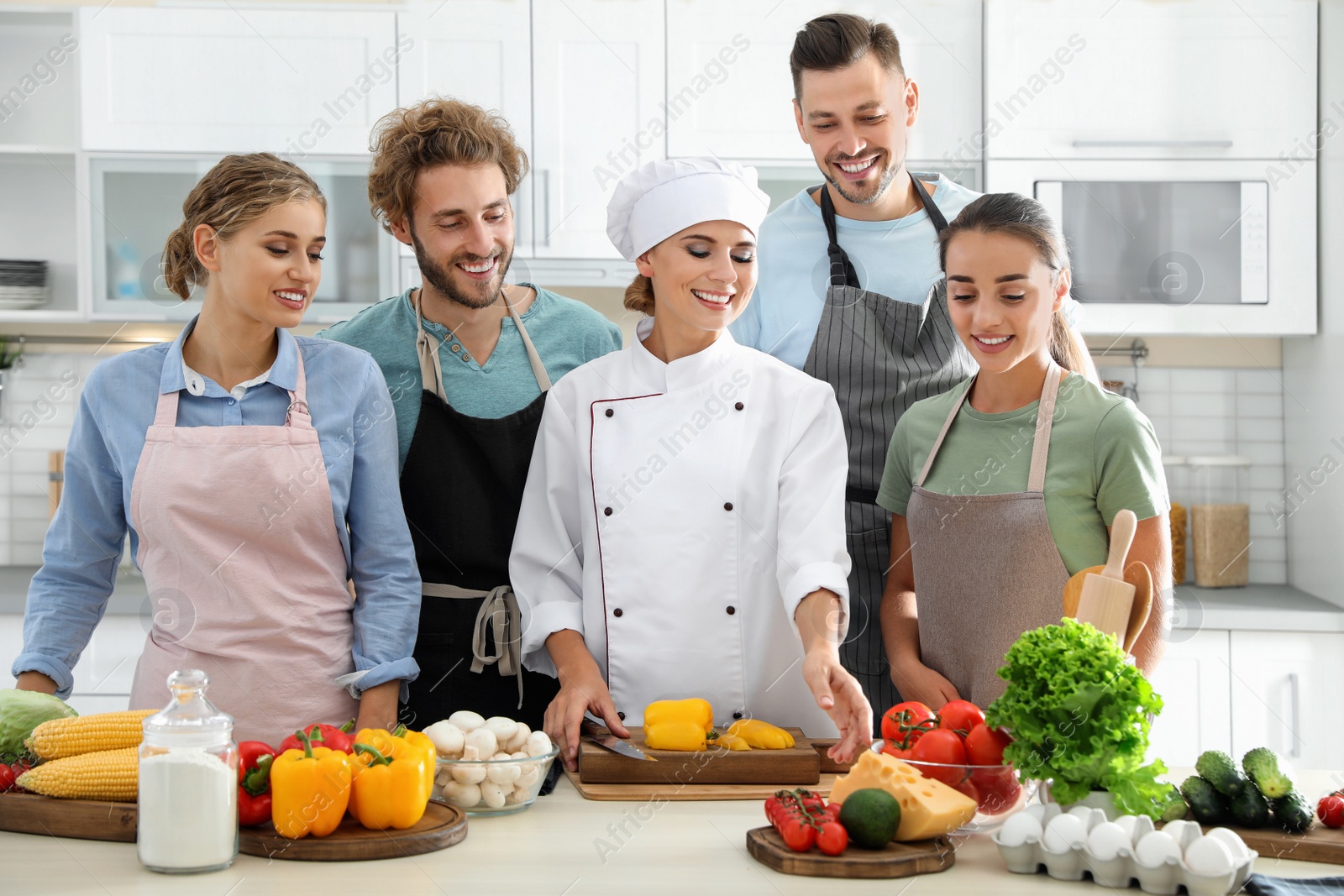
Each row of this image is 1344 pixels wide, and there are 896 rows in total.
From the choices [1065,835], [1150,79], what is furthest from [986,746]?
[1150,79]

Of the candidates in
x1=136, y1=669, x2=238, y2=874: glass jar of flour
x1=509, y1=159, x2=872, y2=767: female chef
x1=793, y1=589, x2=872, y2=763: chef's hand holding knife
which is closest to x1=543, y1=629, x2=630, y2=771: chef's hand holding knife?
x1=509, y1=159, x2=872, y2=767: female chef

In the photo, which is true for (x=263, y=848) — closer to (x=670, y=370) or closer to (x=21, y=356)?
(x=670, y=370)

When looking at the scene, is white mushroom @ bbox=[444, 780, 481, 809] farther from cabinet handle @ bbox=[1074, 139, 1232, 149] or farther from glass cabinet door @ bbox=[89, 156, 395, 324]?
cabinet handle @ bbox=[1074, 139, 1232, 149]

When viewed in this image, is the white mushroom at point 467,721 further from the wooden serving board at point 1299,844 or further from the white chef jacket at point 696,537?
the wooden serving board at point 1299,844

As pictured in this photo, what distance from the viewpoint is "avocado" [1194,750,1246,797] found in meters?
1.17

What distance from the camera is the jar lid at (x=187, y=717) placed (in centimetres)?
108

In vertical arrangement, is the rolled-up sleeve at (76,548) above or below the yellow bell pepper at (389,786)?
above

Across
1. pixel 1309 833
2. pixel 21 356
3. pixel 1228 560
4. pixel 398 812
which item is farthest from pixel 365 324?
pixel 1228 560

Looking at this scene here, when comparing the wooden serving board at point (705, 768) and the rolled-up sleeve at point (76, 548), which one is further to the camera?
the rolled-up sleeve at point (76, 548)

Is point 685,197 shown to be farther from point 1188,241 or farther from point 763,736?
point 1188,241

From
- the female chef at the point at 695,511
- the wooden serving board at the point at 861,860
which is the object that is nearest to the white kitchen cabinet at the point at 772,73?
the female chef at the point at 695,511

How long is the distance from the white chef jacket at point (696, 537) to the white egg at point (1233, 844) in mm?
619

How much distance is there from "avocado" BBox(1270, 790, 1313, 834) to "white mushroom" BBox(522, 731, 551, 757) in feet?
2.53

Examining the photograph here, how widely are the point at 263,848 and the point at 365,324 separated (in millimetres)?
1029
